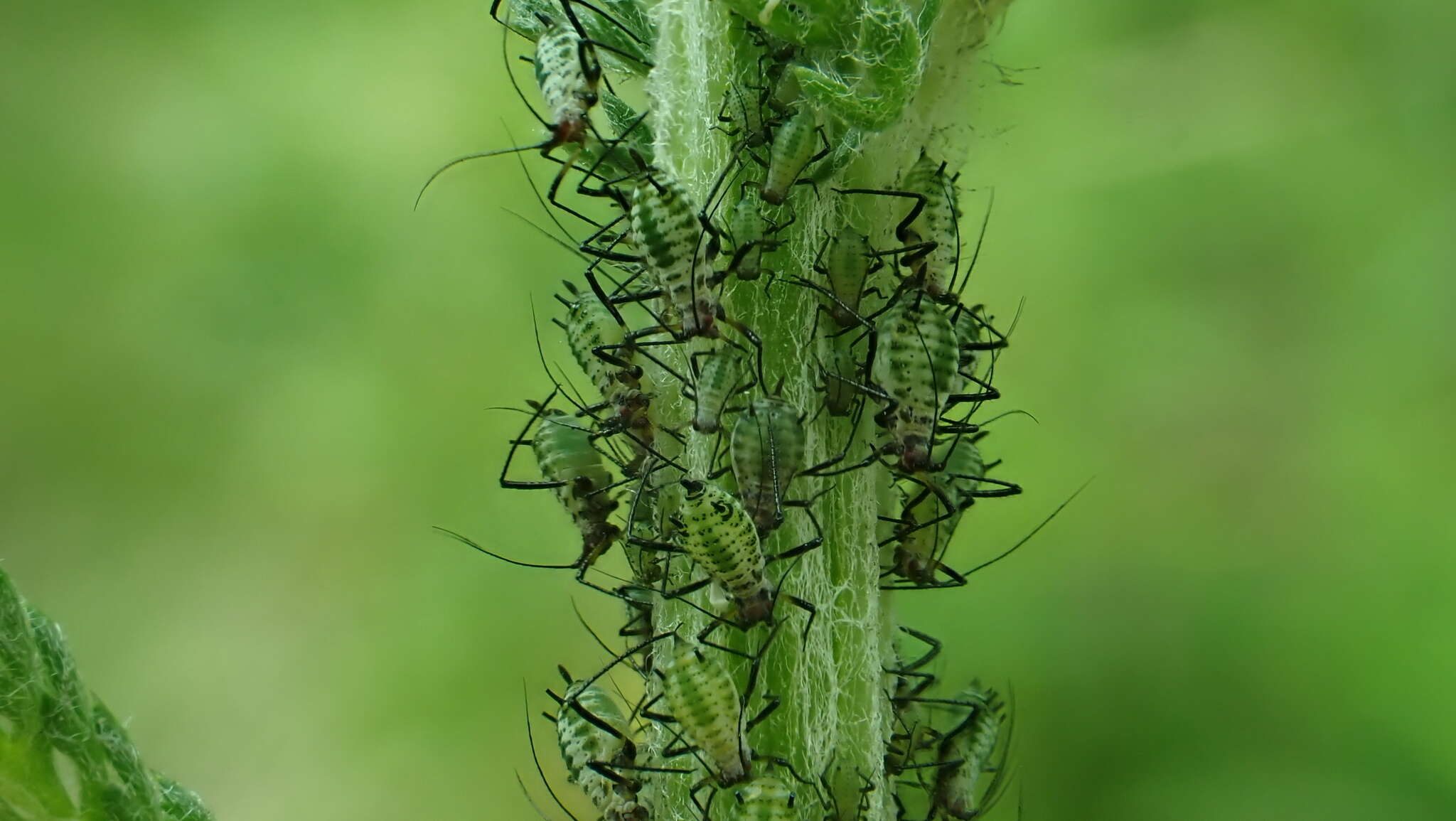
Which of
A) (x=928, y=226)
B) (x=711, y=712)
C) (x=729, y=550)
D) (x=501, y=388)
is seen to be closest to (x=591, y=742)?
(x=711, y=712)

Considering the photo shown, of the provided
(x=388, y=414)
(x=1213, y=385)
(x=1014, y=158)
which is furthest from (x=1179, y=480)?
(x=388, y=414)

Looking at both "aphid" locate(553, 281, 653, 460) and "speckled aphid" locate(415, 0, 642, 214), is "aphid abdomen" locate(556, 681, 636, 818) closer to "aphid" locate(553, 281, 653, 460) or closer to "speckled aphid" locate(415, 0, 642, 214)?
"aphid" locate(553, 281, 653, 460)

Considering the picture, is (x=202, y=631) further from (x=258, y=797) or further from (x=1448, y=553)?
(x=1448, y=553)

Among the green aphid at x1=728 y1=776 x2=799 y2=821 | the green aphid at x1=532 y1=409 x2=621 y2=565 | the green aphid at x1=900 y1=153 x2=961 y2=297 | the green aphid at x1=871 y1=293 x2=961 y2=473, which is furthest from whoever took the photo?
the green aphid at x1=532 y1=409 x2=621 y2=565

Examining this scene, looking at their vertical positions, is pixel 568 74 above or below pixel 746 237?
above

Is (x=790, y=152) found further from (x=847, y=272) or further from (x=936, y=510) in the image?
(x=936, y=510)

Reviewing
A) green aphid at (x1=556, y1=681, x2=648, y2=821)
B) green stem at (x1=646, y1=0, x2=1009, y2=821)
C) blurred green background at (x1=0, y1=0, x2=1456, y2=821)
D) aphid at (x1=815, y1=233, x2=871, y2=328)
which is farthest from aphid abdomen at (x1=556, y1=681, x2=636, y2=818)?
blurred green background at (x1=0, y1=0, x2=1456, y2=821)
